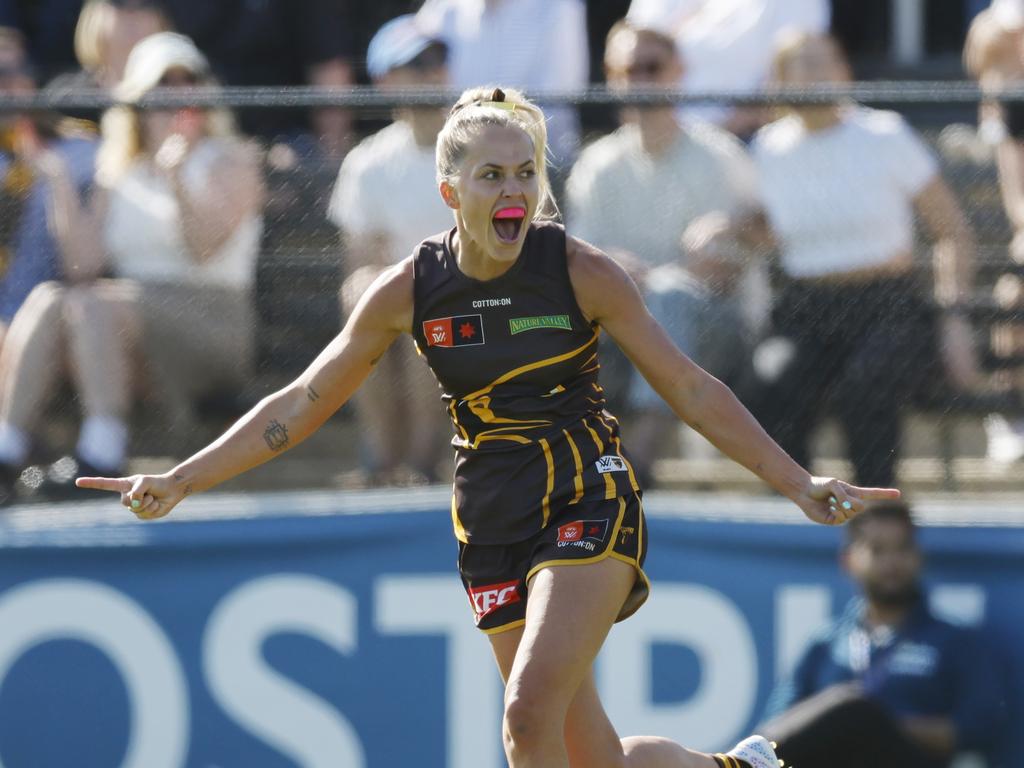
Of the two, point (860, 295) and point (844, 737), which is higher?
point (860, 295)

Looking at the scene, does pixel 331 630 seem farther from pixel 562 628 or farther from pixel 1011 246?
pixel 1011 246

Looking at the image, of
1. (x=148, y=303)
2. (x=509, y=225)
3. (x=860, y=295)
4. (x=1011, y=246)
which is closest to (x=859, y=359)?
(x=860, y=295)

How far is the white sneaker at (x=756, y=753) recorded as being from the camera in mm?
5020

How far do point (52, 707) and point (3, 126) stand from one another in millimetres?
2165

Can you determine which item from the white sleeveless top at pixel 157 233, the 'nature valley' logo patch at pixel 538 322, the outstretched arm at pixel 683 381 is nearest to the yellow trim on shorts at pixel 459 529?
the 'nature valley' logo patch at pixel 538 322

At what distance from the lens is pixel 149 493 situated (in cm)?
442

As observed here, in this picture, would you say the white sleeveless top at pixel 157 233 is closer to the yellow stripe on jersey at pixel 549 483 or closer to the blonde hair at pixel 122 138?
the blonde hair at pixel 122 138

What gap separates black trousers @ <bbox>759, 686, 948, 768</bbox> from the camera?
6039 mm

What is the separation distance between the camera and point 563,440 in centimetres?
441

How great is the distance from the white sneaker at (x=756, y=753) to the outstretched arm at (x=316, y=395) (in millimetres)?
1590

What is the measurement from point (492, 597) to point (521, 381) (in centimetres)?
57

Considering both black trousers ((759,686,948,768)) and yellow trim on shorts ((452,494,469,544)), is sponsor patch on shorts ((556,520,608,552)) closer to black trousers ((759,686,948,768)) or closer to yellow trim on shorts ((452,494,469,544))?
yellow trim on shorts ((452,494,469,544))

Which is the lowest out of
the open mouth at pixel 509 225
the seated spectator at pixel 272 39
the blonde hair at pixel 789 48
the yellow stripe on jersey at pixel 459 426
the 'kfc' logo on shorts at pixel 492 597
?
the 'kfc' logo on shorts at pixel 492 597

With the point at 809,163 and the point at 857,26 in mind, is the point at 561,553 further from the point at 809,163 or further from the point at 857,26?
the point at 857,26
